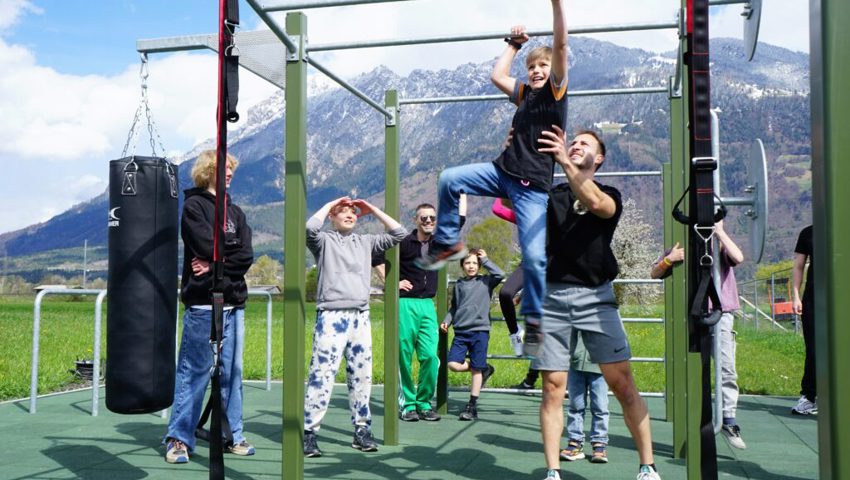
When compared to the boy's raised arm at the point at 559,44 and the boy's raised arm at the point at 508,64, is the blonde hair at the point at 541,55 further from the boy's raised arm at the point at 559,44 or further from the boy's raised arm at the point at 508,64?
the boy's raised arm at the point at 559,44

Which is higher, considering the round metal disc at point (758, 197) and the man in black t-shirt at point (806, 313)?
the round metal disc at point (758, 197)

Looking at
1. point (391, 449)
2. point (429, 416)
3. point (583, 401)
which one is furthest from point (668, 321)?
point (391, 449)

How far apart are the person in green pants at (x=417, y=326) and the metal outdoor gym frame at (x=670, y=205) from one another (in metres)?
0.50

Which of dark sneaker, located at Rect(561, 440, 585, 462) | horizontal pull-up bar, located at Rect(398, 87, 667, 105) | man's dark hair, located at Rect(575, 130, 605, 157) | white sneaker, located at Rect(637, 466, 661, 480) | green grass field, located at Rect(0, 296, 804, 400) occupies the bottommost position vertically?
green grass field, located at Rect(0, 296, 804, 400)

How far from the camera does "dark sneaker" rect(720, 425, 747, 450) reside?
505cm

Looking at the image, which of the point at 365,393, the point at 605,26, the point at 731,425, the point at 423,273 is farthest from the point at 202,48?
the point at 731,425

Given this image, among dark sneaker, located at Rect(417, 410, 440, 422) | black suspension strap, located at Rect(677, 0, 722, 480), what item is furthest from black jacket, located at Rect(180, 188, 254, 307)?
black suspension strap, located at Rect(677, 0, 722, 480)

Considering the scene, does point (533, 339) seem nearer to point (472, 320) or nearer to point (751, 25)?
point (751, 25)

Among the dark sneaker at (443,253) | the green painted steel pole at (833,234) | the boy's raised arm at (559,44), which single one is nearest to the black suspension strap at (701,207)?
the green painted steel pole at (833,234)

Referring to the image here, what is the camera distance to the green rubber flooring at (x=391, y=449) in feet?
14.2

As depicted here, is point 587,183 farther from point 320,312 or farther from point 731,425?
point 731,425

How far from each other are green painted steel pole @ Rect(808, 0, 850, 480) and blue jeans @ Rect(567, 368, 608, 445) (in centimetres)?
295

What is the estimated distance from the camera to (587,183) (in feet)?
11.2

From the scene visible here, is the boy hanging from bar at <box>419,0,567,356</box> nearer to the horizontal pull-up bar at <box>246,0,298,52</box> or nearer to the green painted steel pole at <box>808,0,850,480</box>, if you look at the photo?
the horizontal pull-up bar at <box>246,0,298,52</box>
